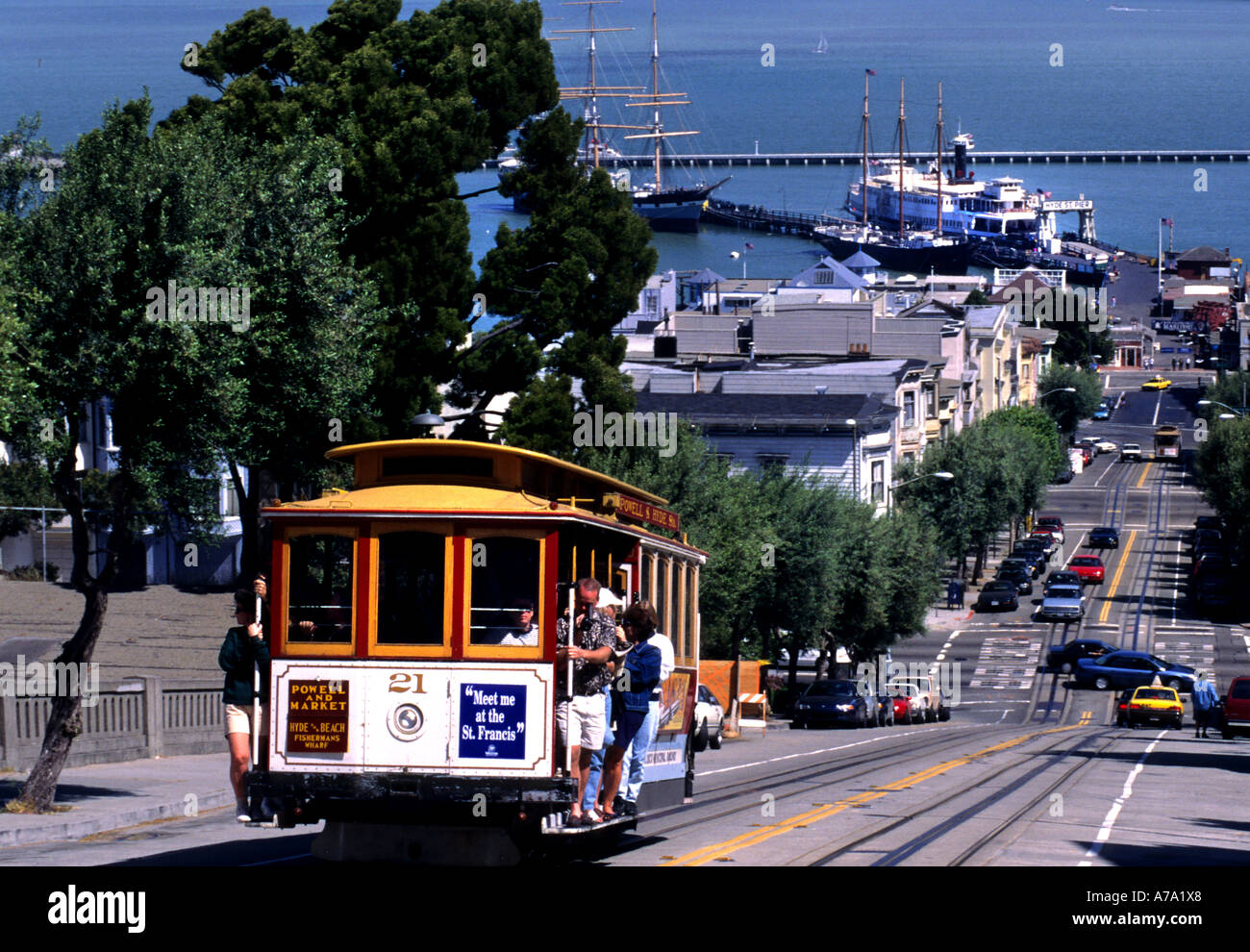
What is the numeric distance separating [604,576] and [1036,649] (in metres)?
55.1

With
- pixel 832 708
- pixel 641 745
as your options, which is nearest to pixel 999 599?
pixel 832 708

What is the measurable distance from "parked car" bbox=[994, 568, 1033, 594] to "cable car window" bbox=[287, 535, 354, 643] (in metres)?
68.6

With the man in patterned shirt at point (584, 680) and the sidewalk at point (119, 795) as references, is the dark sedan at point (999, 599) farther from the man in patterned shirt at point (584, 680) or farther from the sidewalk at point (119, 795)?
the man in patterned shirt at point (584, 680)

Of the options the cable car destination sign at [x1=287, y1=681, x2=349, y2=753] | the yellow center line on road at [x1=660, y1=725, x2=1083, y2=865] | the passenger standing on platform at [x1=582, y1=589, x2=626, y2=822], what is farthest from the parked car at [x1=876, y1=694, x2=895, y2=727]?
the cable car destination sign at [x1=287, y1=681, x2=349, y2=753]

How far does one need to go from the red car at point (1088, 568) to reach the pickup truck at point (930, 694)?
33021 millimetres

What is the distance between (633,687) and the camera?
44.2 feet

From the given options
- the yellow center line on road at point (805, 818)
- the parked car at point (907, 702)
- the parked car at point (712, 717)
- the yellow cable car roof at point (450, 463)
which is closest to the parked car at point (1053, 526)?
the parked car at point (907, 702)

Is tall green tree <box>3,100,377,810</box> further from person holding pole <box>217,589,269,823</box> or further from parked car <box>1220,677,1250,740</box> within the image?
parked car <box>1220,677,1250,740</box>

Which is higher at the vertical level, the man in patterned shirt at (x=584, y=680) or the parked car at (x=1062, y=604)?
the man in patterned shirt at (x=584, y=680)

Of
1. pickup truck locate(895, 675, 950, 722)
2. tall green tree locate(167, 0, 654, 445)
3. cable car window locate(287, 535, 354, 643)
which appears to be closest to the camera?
cable car window locate(287, 535, 354, 643)

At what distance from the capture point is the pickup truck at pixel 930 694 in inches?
1914

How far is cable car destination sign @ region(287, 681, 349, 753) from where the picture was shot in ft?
40.7
